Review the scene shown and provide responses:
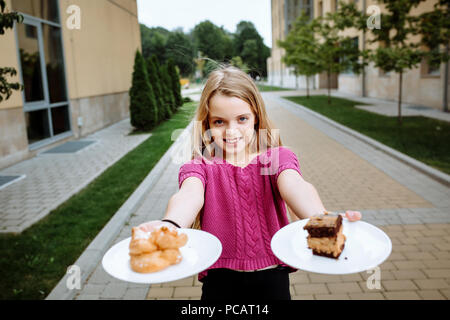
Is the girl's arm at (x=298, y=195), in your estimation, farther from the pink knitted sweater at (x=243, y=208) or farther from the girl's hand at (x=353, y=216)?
the girl's hand at (x=353, y=216)

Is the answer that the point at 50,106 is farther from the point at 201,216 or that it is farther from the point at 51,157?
the point at 201,216

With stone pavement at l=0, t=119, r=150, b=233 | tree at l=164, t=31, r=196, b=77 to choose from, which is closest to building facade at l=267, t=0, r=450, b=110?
stone pavement at l=0, t=119, r=150, b=233

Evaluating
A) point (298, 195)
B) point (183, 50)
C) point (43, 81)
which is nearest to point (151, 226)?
point (298, 195)

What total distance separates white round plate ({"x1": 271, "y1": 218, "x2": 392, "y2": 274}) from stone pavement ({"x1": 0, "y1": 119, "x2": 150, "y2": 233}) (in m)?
4.55

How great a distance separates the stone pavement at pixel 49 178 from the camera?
5.72 m

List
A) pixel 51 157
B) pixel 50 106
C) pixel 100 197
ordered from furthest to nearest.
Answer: pixel 50 106 → pixel 51 157 → pixel 100 197

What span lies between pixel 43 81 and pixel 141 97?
132 inches

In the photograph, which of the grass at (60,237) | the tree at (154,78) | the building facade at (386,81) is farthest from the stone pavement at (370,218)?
the tree at (154,78)

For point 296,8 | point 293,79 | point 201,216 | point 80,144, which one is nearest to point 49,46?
point 80,144

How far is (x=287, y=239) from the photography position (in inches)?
56.9

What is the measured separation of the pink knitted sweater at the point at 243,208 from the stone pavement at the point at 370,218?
1913 mm

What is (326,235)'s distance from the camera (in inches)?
52.6

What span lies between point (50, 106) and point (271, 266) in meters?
11.0

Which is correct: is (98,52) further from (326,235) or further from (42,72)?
(326,235)
